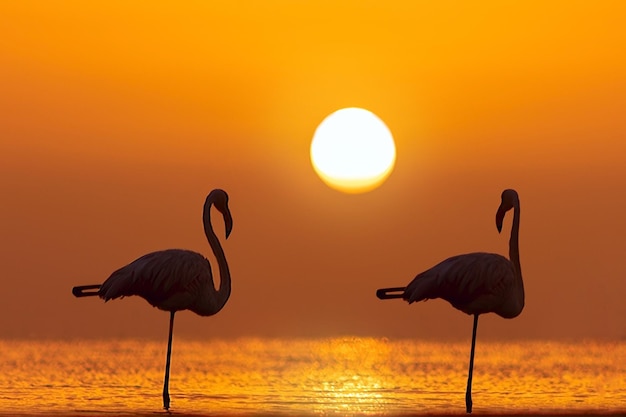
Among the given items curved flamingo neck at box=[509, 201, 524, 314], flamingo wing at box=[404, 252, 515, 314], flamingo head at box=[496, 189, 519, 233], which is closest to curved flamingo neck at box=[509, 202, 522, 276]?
curved flamingo neck at box=[509, 201, 524, 314]

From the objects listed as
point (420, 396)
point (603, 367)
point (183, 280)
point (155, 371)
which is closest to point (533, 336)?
point (603, 367)

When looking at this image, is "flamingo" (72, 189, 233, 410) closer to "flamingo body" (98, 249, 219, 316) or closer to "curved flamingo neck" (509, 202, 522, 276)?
"flamingo body" (98, 249, 219, 316)

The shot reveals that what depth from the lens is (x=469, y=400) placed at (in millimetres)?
21562

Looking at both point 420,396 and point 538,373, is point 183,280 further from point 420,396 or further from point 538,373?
point 538,373

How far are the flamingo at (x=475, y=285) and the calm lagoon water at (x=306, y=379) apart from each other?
138 cm

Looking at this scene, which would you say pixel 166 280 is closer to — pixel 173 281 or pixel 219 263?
pixel 173 281

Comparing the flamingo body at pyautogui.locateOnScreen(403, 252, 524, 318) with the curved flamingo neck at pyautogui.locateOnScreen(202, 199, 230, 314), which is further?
the curved flamingo neck at pyautogui.locateOnScreen(202, 199, 230, 314)

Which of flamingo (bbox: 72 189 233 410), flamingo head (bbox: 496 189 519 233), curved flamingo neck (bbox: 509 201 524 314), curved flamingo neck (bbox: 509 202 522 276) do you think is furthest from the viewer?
flamingo head (bbox: 496 189 519 233)

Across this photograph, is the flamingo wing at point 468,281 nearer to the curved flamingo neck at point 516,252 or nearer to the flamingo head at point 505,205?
the curved flamingo neck at point 516,252

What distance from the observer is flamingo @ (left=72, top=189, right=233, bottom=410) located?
2231 cm

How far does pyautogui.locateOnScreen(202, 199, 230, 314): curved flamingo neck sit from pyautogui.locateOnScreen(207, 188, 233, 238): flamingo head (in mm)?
184

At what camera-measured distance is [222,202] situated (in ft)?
75.4

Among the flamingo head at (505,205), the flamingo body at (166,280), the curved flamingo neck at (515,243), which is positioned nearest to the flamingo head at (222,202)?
the flamingo body at (166,280)

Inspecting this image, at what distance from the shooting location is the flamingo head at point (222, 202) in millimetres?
22844
